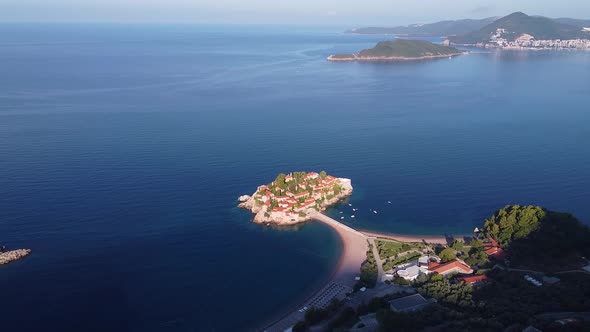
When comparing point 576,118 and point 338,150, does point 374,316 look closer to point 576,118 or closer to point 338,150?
point 338,150

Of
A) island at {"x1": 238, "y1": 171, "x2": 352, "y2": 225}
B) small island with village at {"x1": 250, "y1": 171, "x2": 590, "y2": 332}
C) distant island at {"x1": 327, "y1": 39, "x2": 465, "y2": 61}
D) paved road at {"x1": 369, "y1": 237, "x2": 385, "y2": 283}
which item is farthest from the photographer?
distant island at {"x1": 327, "y1": 39, "x2": 465, "y2": 61}

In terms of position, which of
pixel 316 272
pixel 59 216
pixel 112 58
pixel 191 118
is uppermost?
pixel 112 58

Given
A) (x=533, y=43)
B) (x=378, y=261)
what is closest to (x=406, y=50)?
(x=533, y=43)

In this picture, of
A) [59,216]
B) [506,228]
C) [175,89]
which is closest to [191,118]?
[175,89]

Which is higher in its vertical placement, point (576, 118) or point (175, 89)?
point (175, 89)

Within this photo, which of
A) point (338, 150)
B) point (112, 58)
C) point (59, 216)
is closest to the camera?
point (59, 216)

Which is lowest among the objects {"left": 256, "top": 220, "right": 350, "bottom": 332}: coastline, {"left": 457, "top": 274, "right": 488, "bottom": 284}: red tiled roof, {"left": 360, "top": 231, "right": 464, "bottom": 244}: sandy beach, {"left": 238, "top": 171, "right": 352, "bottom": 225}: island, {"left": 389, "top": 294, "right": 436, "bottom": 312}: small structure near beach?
{"left": 256, "top": 220, "right": 350, "bottom": 332}: coastline

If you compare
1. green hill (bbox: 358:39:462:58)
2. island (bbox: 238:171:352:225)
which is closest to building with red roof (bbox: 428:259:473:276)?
island (bbox: 238:171:352:225)

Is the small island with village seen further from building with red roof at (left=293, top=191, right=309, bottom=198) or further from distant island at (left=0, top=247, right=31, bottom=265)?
distant island at (left=0, top=247, right=31, bottom=265)
